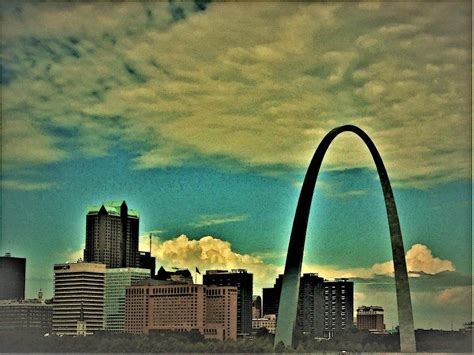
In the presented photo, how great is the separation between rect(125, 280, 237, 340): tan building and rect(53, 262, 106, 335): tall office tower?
0.69 ft

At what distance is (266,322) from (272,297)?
178 mm

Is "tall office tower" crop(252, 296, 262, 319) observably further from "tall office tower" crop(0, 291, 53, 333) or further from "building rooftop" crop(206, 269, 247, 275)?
"tall office tower" crop(0, 291, 53, 333)

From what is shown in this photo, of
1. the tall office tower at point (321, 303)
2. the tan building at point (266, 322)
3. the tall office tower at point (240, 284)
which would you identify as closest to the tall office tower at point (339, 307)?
the tall office tower at point (321, 303)

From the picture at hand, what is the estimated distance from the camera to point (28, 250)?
20.7 feet

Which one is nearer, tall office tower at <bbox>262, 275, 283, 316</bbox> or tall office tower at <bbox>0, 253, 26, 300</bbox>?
tall office tower at <bbox>262, 275, 283, 316</bbox>

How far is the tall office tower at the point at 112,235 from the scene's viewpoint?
20.5 ft

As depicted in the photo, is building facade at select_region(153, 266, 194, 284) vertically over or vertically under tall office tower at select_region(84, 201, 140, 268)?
under

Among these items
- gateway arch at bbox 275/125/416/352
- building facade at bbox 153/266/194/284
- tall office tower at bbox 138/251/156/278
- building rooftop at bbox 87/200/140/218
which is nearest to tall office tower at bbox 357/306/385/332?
gateway arch at bbox 275/125/416/352

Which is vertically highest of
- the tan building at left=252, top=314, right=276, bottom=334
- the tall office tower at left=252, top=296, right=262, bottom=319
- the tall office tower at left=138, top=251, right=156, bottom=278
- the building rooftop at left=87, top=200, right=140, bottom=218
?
the building rooftop at left=87, top=200, right=140, bottom=218

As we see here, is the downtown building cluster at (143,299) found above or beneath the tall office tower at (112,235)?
beneath

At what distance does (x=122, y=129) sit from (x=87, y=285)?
110 cm

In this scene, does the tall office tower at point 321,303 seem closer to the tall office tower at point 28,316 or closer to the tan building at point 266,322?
the tan building at point 266,322

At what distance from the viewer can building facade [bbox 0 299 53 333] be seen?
20.4 feet

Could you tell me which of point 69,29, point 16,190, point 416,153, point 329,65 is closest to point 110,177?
point 16,190
